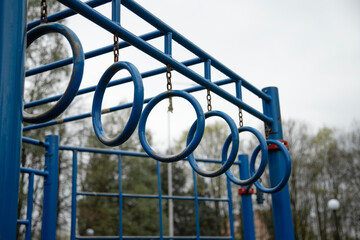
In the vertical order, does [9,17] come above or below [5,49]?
above

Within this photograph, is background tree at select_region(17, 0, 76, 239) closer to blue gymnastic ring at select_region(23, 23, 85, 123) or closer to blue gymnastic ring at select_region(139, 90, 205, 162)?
blue gymnastic ring at select_region(139, 90, 205, 162)

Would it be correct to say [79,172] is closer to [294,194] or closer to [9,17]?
[294,194]

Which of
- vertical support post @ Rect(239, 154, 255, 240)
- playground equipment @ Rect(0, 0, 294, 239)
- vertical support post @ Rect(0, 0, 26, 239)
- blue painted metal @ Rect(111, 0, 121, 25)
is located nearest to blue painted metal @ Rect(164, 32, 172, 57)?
playground equipment @ Rect(0, 0, 294, 239)

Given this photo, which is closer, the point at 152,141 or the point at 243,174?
the point at 243,174

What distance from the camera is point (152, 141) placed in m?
18.1

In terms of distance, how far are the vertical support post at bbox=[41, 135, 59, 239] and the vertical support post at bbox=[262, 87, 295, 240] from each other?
200 cm

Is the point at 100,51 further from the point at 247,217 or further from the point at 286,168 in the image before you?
the point at 247,217

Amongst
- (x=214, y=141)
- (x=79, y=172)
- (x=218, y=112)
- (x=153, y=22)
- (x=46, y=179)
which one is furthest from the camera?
(x=214, y=141)

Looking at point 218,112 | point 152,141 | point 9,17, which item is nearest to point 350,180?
point 152,141

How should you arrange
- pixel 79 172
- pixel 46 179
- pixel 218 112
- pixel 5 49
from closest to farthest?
pixel 5 49
pixel 218 112
pixel 46 179
pixel 79 172

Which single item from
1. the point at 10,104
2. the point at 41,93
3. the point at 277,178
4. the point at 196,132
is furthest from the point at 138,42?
the point at 41,93

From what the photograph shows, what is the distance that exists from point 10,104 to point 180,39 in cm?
145

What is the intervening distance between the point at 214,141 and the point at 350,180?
6.88m

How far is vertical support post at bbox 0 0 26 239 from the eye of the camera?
47.3 inches
